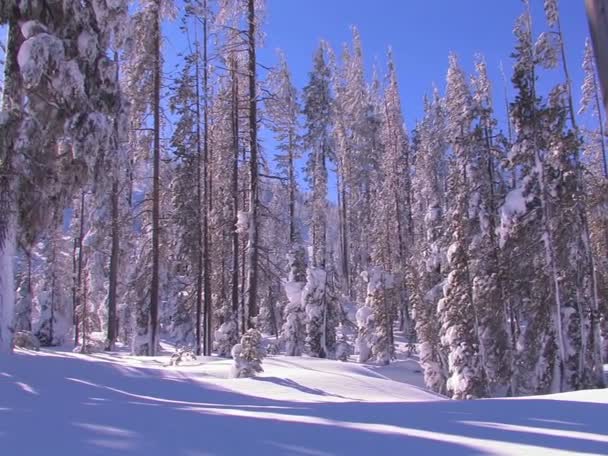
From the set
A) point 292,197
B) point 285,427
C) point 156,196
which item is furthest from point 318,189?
point 285,427

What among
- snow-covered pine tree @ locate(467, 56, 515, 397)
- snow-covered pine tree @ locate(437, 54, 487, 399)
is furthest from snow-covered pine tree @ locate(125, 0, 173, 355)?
snow-covered pine tree @ locate(467, 56, 515, 397)

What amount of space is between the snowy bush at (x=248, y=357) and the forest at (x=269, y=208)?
4 centimetres

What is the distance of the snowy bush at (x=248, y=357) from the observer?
1207 cm

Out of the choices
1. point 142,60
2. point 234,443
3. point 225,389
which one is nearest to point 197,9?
point 142,60

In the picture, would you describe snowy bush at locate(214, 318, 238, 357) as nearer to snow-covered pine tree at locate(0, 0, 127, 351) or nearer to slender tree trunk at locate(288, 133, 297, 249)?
slender tree trunk at locate(288, 133, 297, 249)

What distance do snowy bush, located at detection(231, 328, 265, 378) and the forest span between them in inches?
1.5

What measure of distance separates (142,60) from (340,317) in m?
17.4

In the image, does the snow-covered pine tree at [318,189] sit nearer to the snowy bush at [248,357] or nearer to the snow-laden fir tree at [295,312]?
the snow-laden fir tree at [295,312]

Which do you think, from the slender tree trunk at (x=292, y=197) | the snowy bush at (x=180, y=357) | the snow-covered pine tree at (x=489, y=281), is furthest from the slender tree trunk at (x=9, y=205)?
the snow-covered pine tree at (x=489, y=281)

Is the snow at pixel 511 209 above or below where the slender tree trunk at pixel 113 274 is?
above

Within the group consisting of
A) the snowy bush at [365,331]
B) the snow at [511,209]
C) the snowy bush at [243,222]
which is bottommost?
the snowy bush at [365,331]

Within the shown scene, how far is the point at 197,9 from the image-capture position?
20.0 metres

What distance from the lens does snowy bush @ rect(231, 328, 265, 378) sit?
1207cm

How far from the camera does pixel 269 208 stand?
26.9 metres
